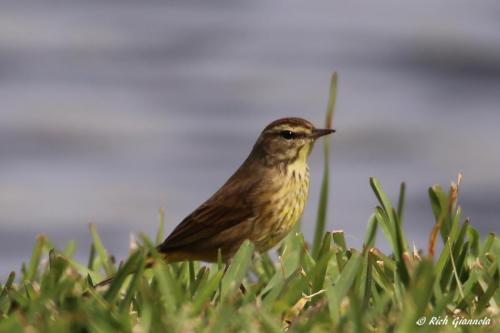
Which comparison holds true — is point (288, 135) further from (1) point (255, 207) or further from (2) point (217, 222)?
(2) point (217, 222)

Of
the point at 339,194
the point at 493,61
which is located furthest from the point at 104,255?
the point at 493,61

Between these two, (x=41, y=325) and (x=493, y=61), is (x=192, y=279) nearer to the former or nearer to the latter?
(x=41, y=325)

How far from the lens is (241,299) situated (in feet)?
18.0

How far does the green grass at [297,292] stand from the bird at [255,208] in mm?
455

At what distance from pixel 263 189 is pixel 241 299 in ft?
6.70

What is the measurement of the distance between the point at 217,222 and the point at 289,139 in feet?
2.79

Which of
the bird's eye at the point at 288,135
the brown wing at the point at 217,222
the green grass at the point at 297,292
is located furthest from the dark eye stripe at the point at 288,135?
the green grass at the point at 297,292

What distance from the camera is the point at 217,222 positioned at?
7301 millimetres

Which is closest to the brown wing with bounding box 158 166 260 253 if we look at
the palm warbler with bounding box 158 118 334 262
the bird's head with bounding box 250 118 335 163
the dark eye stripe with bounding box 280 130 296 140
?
the palm warbler with bounding box 158 118 334 262

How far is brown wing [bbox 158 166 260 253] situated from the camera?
7.06m

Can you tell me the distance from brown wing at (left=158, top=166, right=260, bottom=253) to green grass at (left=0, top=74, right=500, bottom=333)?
0.39 m

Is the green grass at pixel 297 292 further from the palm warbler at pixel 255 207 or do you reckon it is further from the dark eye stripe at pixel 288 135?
the dark eye stripe at pixel 288 135

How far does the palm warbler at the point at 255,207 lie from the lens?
714 cm

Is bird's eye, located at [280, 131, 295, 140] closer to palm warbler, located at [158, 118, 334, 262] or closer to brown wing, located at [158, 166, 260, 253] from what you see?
palm warbler, located at [158, 118, 334, 262]
